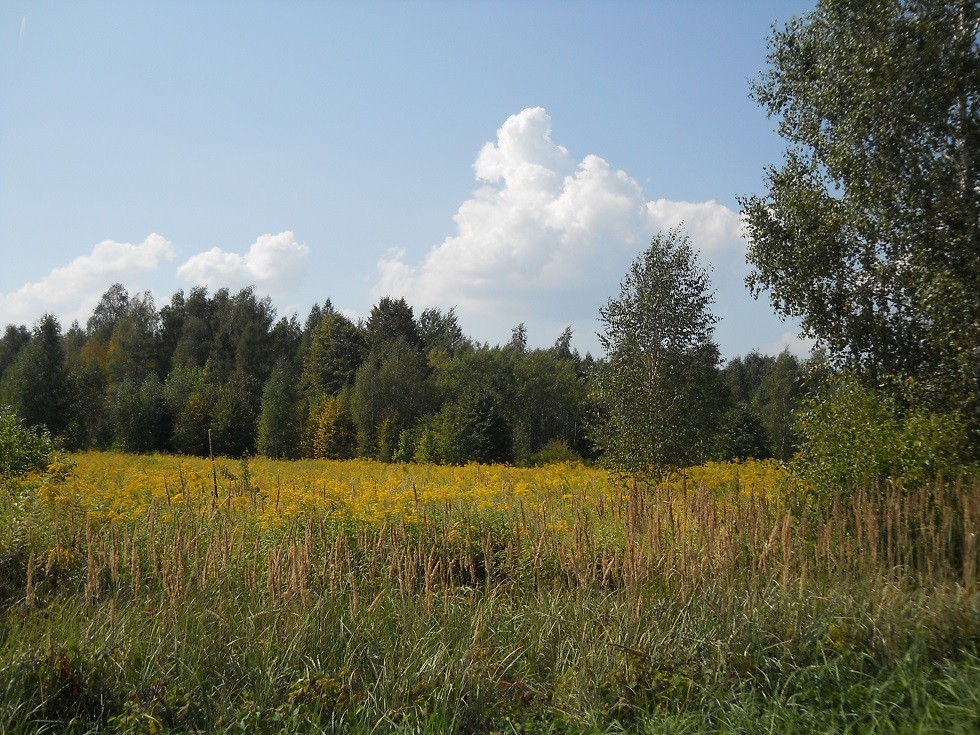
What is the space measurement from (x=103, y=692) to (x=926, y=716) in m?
4.30

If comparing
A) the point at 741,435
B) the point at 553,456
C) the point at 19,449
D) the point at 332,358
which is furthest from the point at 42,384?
the point at 741,435

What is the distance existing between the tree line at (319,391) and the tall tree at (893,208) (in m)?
3.37

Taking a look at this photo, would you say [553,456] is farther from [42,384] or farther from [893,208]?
[42,384]

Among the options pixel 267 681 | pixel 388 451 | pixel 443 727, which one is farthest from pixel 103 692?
pixel 388 451

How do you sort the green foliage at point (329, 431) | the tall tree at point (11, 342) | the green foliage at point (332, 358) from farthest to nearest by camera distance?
the tall tree at point (11, 342) → the green foliage at point (332, 358) → the green foliage at point (329, 431)

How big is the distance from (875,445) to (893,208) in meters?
3.44

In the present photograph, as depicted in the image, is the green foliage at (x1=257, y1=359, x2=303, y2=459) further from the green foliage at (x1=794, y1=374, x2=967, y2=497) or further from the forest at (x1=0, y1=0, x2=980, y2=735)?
the green foliage at (x1=794, y1=374, x2=967, y2=497)

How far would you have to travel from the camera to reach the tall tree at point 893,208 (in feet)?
32.1

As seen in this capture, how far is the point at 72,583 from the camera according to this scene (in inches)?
233

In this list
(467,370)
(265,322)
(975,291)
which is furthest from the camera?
(265,322)

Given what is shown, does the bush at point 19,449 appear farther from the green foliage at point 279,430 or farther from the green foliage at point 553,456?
the green foliage at point 279,430

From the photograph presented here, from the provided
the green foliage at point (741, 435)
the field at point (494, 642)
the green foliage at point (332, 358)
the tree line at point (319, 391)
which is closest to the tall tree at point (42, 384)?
the tree line at point (319, 391)

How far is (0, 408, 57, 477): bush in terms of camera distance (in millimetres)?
10867

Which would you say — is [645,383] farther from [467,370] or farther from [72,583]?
[467,370]
